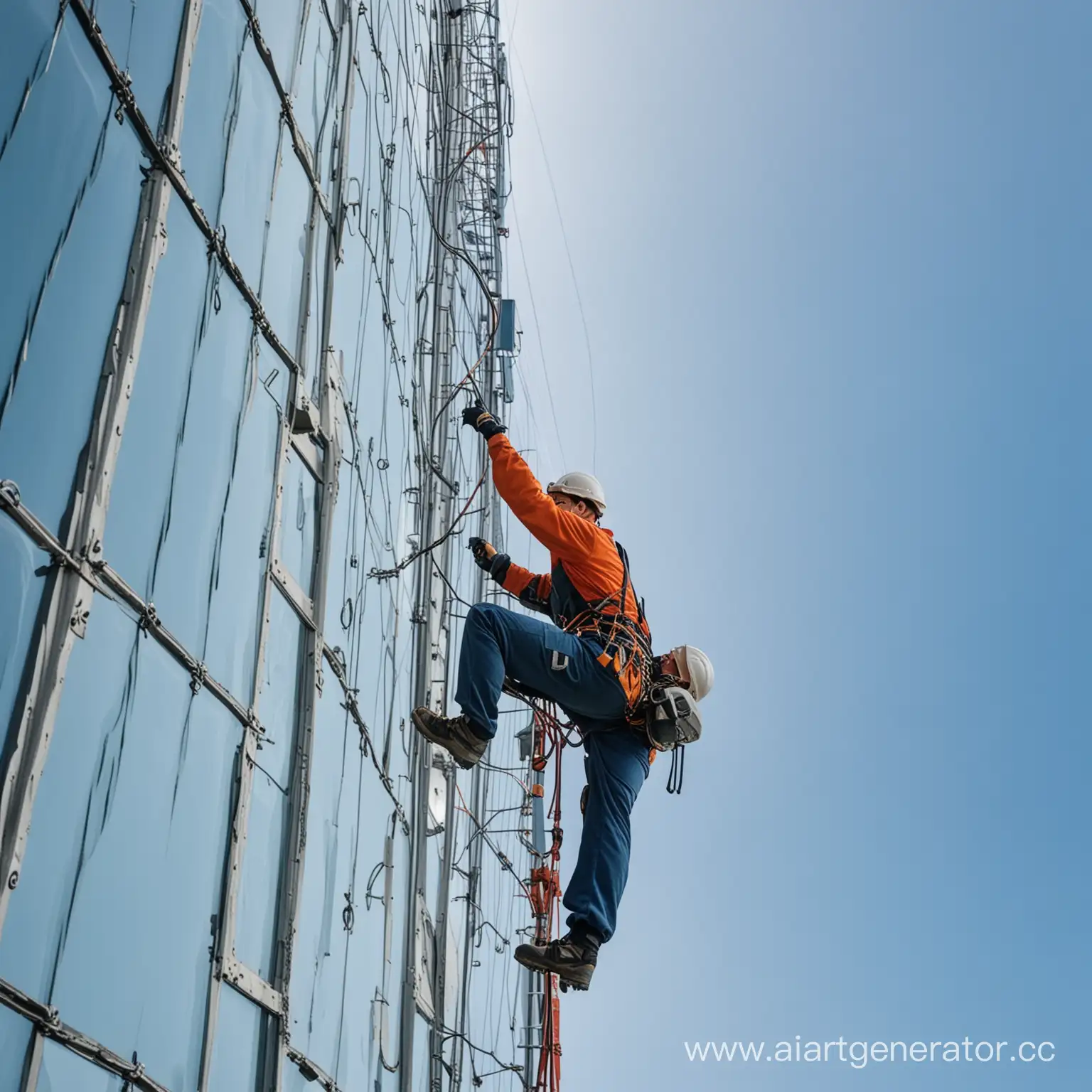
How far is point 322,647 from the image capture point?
679 cm

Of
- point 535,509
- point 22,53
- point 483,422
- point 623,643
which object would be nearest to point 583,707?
Answer: point 623,643

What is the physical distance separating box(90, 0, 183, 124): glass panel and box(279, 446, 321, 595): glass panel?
6.08 ft

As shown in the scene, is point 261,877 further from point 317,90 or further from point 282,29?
point 317,90

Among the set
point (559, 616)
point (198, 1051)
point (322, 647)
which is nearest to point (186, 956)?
point (198, 1051)

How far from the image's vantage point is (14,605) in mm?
3660

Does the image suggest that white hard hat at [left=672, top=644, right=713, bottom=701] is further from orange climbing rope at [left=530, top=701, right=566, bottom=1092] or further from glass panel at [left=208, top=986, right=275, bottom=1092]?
glass panel at [left=208, top=986, right=275, bottom=1092]

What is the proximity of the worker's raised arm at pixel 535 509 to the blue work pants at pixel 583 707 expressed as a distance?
44 cm

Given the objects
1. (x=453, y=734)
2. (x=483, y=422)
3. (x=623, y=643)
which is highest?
(x=483, y=422)

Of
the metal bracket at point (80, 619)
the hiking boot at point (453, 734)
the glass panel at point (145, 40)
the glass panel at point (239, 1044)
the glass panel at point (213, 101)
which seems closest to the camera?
the metal bracket at point (80, 619)

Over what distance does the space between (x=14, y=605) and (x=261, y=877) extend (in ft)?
7.38

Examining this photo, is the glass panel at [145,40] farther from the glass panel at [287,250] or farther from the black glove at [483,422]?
the black glove at [483,422]

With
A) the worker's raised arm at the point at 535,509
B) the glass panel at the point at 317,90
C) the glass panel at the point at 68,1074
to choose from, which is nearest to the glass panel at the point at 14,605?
the glass panel at the point at 68,1074

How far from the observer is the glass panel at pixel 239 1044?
495cm

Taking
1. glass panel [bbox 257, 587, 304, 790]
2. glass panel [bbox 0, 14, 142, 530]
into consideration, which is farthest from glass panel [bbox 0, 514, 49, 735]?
glass panel [bbox 257, 587, 304, 790]
